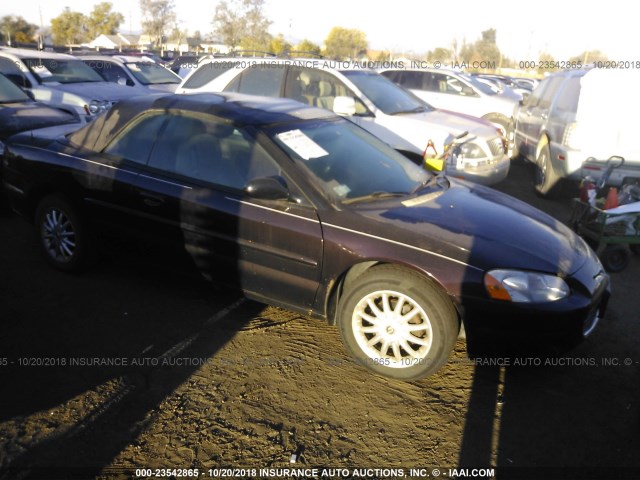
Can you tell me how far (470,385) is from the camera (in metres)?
3.36

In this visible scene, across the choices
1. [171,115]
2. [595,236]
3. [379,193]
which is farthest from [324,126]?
[595,236]

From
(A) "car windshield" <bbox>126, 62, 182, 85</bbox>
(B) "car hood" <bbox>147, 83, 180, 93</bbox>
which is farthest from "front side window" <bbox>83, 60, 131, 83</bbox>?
(B) "car hood" <bbox>147, 83, 180, 93</bbox>

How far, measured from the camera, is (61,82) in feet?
34.3

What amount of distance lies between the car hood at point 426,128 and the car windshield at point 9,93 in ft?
16.0

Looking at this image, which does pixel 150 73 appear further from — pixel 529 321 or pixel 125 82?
pixel 529 321

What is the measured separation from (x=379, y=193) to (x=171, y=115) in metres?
1.70

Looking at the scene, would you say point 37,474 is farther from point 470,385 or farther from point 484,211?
point 484,211

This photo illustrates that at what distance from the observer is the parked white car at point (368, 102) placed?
687 cm

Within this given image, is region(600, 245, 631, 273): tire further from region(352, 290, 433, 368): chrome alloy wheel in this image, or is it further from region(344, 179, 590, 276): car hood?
region(352, 290, 433, 368): chrome alloy wheel

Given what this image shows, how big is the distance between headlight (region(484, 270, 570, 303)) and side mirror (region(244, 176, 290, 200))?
1362 millimetres

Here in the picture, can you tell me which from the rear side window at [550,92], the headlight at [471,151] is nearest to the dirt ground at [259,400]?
the headlight at [471,151]

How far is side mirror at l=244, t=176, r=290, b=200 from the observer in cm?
351

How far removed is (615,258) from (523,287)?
9.07 feet

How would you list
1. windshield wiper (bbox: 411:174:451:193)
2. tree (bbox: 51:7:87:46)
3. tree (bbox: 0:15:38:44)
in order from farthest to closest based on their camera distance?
tree (bbox: 51:7:87:46) → tree (bbox: 0:15:38:44) → windshield wiper (bbox: 411:174:451:193)
